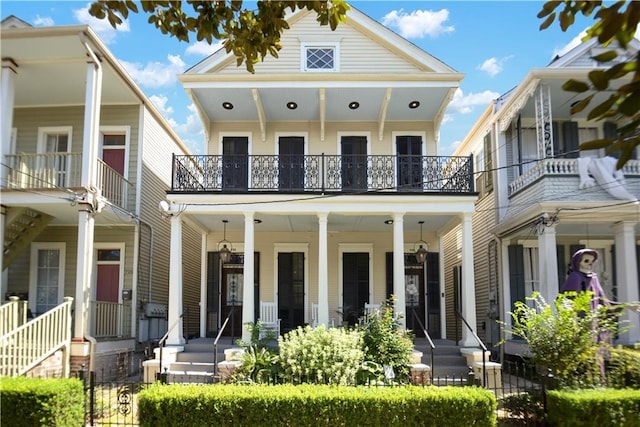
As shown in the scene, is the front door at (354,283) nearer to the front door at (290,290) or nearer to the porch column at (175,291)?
the front door at (290,290)

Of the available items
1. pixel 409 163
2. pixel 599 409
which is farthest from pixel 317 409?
pixel 409 163

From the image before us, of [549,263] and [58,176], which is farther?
[58,176]

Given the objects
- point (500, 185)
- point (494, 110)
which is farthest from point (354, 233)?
point (494, 110)

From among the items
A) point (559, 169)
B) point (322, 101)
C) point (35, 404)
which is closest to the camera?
point (35, 404)

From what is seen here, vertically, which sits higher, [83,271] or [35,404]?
[83,271]

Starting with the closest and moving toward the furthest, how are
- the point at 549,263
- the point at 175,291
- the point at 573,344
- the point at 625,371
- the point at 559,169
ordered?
the point at 625,371
the point at 573,344
the point at 549,263
the point at 175,291
the point at 559,169

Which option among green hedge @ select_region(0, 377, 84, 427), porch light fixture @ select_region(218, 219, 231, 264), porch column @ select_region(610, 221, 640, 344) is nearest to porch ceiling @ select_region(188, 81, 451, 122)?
porch light fixture @ select_region(218, 219, 231, 264)

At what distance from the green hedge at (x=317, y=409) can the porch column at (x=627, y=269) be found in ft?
23.5

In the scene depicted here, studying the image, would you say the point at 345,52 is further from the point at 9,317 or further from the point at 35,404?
the point at 35,404

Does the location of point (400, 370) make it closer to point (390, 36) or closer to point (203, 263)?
point (203, 263)

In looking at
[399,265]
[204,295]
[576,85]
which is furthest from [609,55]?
[204,295]

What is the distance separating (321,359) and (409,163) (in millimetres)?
6158

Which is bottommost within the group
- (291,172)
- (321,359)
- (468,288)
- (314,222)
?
(321,359)

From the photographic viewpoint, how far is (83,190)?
12.5 meters
